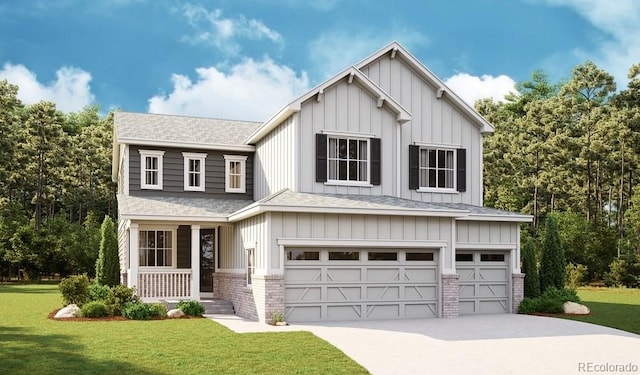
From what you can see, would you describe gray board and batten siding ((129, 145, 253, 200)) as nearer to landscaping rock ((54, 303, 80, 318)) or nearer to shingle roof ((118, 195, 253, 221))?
shingle roof ((118, 195, 253, 221))

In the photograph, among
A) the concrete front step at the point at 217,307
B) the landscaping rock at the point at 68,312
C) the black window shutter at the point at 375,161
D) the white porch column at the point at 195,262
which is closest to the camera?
the landscaping rock at the point at 68,312

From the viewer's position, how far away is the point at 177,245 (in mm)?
24766

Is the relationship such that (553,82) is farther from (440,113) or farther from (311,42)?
(440,113)

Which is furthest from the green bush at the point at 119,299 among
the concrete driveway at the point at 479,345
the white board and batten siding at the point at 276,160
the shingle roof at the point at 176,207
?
the white board and batten siding at the point at 276,160

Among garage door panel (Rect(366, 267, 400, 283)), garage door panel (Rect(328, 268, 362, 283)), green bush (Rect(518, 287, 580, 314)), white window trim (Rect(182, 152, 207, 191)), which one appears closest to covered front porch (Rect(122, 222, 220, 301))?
white window trim (Rect(182, 152, 207, 191))

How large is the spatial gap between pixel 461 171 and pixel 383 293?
6.26m

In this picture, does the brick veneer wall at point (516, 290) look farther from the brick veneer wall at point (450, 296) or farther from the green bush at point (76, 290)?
the green bush at point (76, 290)

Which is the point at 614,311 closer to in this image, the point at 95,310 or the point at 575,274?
the point at 575,274

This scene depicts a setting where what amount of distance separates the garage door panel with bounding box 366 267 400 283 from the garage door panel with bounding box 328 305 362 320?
901 mm

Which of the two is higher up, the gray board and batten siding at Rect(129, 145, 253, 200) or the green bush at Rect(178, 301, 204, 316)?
the gray board and batten siding at Rect(129, 145, 253, 200)

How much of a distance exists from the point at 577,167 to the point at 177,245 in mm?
28354

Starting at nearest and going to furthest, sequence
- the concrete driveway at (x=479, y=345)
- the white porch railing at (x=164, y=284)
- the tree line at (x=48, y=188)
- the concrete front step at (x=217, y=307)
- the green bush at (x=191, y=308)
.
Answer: the concrete driveway at (x=479, y=345) < the green bush at (x=191, y=308) < the concrete front step at (x=217, y=307) < the white porch railing at (x=164, y=284) < the tree line at (x=48, y=188)

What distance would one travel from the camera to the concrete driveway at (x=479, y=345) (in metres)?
12.4

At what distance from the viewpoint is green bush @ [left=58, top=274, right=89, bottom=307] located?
2089 cm
